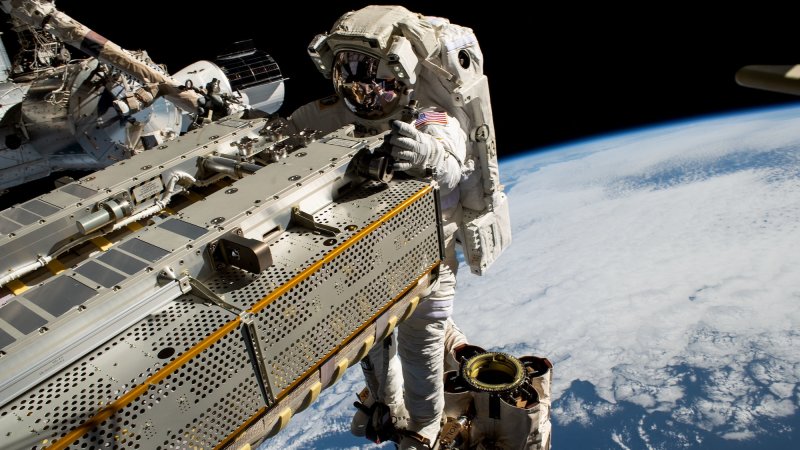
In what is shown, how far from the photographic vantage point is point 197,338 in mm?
2076

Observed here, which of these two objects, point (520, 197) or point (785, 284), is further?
point (520, 197)

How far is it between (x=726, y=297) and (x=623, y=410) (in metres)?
4.07

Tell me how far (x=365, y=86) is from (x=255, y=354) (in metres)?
2.34

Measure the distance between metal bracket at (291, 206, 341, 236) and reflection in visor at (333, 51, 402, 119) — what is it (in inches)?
59.1

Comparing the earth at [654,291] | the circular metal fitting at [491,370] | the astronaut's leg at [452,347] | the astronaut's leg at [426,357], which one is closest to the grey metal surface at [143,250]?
the astronaut's leg at [426,357]

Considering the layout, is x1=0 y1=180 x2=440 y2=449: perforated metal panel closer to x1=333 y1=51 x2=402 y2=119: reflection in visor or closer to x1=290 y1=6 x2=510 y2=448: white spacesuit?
x1=290 y1=6 x2=510 y2=448: white spacesuit

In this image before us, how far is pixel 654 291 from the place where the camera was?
11.4 m

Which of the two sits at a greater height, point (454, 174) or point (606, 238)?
point (454, 174)

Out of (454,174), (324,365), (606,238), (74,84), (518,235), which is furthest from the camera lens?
(518,235)

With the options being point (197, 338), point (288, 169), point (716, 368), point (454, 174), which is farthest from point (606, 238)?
point (197, 338)

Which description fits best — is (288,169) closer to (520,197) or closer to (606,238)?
(606,238)

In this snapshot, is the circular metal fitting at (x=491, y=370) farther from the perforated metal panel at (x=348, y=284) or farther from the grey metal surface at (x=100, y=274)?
the grey metal surface at (x=100, y=274)

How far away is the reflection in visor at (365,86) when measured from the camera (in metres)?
3.89

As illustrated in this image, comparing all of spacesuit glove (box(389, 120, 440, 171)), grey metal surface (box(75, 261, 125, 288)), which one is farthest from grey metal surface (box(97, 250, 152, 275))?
spacesuit glove (box(389, 120, 440, 171))
